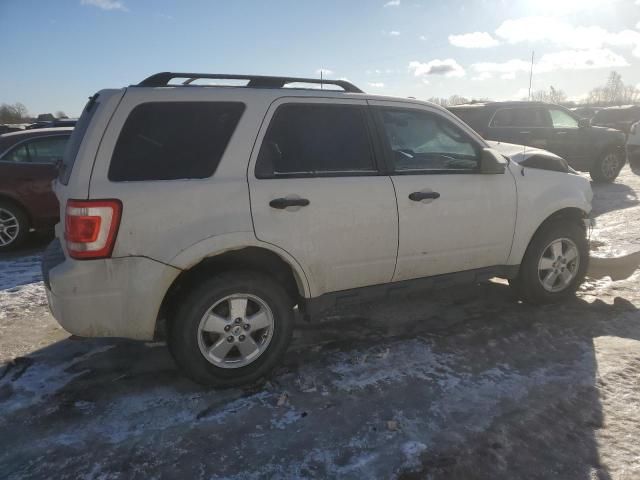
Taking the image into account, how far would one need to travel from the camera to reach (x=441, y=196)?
346cm

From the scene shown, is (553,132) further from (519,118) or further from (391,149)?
(391,149)

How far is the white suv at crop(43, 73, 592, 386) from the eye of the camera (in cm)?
264

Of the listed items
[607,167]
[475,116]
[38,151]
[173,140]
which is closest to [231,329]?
[173,140]

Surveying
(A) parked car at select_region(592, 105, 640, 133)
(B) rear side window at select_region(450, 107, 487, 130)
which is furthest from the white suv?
(A) parked car at select_region(592, 105, 640, 133)

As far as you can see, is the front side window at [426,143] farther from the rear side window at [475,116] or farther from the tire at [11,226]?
the rear side window at [475,116]

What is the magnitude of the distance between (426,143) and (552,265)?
1673 millimetres

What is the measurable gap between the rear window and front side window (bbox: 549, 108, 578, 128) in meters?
9.57

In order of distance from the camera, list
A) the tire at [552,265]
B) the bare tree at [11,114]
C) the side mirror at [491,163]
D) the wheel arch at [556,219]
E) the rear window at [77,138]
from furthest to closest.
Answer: the bare tree at [11,114] < the tire at [552,265] < the wheel arch at [556,219] < the side mirror at [491,163] < the rear window at [77,138]

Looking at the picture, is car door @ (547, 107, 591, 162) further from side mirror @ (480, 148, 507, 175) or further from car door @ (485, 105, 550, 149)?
side mirror @ (480, 148, 507, 175)

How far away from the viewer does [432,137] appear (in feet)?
12.1

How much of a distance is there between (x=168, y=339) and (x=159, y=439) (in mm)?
581

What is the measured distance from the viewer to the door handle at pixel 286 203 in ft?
9.50

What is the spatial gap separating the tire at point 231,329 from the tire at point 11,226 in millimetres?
4862

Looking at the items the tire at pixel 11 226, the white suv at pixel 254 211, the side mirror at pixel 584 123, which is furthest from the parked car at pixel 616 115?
the tire at pixel 11 226
